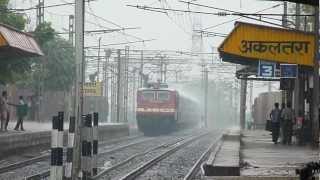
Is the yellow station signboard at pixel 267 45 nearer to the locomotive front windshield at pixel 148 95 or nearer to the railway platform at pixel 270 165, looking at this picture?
the railway platform at pixel 270 165

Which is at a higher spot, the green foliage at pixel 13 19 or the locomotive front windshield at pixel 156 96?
the green foliage at pixel 13 19

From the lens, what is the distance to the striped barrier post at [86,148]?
42.7ft

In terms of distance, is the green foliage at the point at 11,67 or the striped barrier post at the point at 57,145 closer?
the striped barrier post at the point at 57,145

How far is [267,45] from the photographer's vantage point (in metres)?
23.9

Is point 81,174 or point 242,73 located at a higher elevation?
point 242,73

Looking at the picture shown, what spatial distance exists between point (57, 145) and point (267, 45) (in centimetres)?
1457

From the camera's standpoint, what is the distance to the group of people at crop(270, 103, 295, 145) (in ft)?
80.4

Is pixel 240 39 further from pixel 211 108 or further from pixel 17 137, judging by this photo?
pixel 211 108

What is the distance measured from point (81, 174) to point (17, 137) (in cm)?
915

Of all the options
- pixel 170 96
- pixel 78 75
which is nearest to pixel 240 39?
pixel 78 75

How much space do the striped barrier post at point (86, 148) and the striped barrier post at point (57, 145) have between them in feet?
7.50

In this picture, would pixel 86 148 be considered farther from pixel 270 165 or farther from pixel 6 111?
pixel 6 111

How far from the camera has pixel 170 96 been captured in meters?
43.7

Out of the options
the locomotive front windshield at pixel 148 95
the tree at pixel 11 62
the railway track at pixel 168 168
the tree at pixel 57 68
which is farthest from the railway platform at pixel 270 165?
the tree at pixel 57 68
